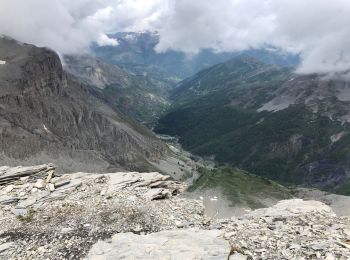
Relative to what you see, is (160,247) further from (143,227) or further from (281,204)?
(281,204)

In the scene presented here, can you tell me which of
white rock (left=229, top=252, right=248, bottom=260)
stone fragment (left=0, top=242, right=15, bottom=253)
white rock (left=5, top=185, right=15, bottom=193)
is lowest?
stone fragment (left=0, top=242, right=15, bottom=253)

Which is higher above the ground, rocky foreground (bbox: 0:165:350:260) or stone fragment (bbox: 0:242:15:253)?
rocky foreground (bbox: 0:165:350:260)

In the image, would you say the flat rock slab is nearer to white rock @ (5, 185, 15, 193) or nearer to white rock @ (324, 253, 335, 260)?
white rock @ (324, 253, 335, 260)

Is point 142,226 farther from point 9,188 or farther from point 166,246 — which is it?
point 9,188

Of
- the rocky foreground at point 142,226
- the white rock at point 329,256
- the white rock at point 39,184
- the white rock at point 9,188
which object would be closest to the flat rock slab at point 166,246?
the rocky foreground at point 142,226

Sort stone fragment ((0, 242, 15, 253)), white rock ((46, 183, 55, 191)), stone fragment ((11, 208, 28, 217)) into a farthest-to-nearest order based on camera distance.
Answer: white rock ((46, 183, 55, 191))
stone fragment ((11, 208, 28, 217))
stone fragment ((0, 242, 15, 253))

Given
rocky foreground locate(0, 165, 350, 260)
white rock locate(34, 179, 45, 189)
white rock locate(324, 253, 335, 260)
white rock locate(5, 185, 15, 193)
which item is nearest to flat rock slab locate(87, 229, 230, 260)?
rocky foreground locate(0, 165, 350, 260)

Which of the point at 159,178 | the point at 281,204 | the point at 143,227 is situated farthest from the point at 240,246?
the point at 159,178
